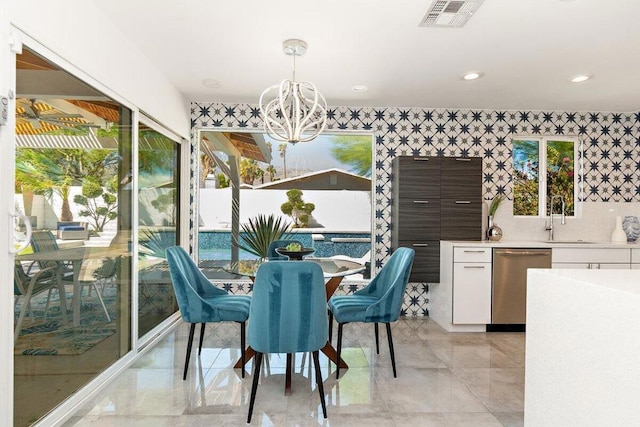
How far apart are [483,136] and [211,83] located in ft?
10.4

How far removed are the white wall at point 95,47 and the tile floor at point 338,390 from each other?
2.07 meters

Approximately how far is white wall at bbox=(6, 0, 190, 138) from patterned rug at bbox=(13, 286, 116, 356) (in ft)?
4.39

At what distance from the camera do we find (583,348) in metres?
1.43

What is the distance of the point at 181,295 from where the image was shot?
2.88m

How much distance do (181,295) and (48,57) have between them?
1671mm

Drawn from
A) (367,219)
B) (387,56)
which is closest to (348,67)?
(387,56)

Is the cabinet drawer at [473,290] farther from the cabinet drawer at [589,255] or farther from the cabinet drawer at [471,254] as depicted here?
the cabinet drawer at [589,255]

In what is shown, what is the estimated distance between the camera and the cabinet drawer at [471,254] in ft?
13.6

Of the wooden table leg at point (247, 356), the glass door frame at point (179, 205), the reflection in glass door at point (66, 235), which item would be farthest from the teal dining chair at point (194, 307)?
the glass door frame at point (179, 205)

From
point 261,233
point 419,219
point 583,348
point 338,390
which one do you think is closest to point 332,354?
point 338,390

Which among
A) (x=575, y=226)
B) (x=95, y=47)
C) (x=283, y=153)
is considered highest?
(x=95, y=47)

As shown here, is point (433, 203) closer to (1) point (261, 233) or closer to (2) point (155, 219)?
(1) point (261, 233)

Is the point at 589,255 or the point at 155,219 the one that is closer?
the point at 155,219

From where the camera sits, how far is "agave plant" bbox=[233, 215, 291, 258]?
475 centimetres
